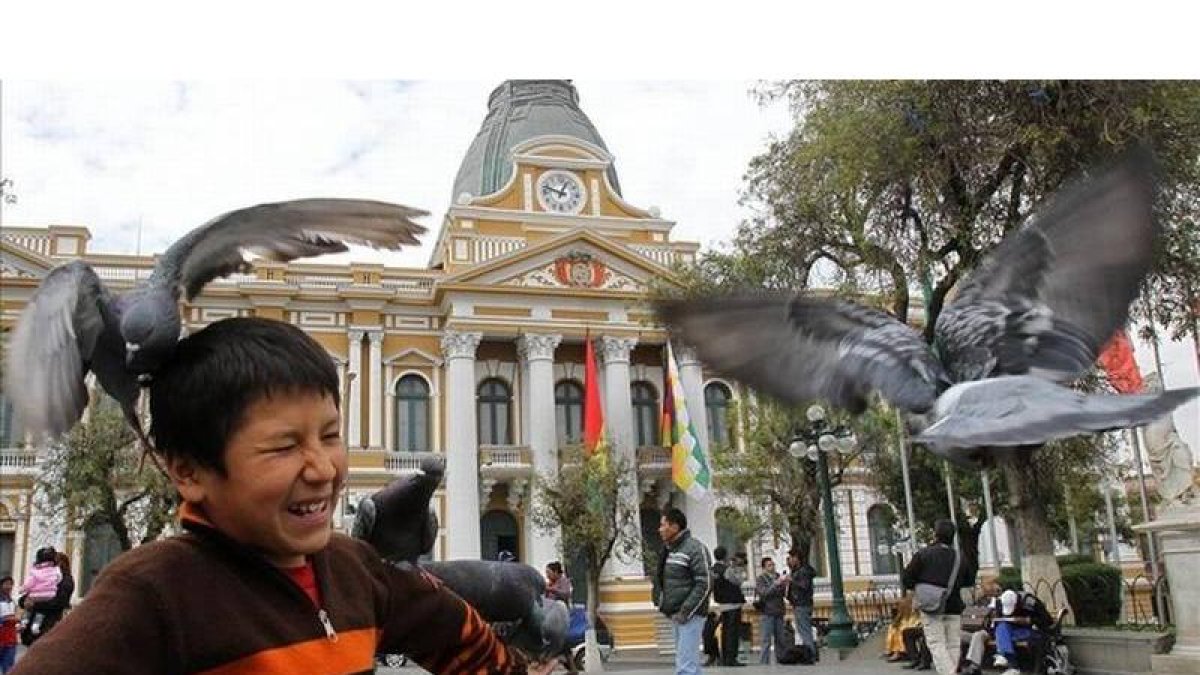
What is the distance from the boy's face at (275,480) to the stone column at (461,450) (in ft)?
62.1

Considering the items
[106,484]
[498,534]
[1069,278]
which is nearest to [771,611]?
[1069,278]

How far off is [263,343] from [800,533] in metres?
17.1

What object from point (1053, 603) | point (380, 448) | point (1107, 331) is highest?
point (380, 448)

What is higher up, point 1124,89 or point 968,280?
point 1124,89

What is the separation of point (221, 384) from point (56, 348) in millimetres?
455

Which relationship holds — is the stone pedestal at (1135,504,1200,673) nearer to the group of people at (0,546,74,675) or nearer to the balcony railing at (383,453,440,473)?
the group of people at (0,546,74,675)

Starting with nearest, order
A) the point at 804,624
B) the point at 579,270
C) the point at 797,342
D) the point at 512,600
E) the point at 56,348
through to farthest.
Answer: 1. the point at 56,348
2. the point at 512,600
3. the point at 797,342
4. the point at 804,624
5. the point at 579,270

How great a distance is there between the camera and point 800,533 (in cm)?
1756

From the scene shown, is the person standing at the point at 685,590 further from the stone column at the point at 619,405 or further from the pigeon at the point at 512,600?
the stone column at the point at 619,405

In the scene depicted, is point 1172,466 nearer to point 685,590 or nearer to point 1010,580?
point 685,590

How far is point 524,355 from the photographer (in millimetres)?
22062

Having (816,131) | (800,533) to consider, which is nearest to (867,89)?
(816,131)

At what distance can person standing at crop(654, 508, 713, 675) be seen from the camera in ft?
19.0

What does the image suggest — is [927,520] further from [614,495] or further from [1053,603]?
[1053,603]
